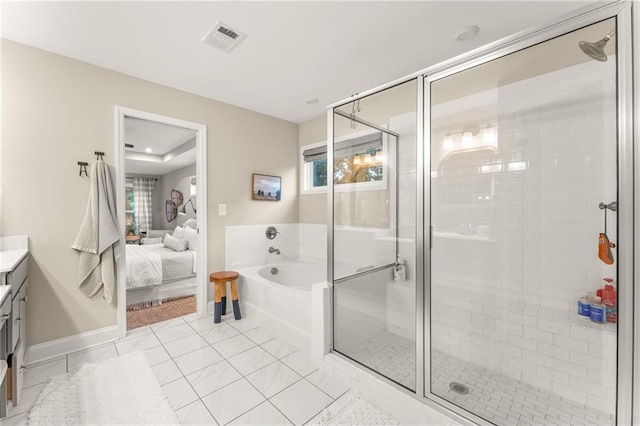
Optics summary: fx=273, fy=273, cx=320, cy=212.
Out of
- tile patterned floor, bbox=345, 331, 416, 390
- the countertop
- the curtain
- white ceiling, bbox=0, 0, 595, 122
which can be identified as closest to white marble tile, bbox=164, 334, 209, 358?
the countertop

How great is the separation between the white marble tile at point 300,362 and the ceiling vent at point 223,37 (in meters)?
2.53

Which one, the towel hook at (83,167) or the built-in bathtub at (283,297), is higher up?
the towel hook at (83,167)

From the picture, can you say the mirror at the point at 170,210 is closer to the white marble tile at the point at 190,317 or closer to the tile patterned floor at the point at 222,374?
the white marble tile at the point at 190,317

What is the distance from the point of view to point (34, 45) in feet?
7.04

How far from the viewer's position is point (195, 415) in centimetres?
161

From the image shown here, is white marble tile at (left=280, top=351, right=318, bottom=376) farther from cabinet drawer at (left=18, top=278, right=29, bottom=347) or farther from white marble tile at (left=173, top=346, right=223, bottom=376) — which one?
cabinet drawer at (left=18, top=278, right=29, bottom=347)

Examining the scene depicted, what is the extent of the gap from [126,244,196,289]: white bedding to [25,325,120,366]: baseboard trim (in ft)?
4.09

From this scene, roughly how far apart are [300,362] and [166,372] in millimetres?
990

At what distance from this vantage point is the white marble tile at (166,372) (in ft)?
6.35

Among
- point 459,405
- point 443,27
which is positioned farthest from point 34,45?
point 459,405

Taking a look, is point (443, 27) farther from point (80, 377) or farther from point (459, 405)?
point (80, 377)

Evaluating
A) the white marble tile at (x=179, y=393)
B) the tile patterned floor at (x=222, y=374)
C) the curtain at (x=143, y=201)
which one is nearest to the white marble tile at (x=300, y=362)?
the tile patterned floor at (x=222, y=374)

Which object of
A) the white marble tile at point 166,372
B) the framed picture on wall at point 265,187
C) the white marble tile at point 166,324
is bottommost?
the white marble tile at point 166,372

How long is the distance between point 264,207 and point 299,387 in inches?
89.6
